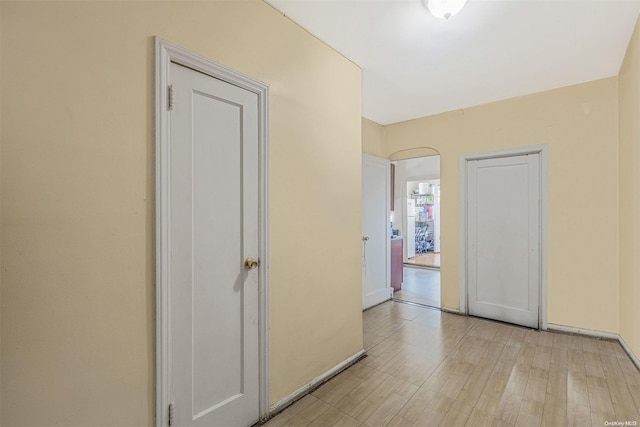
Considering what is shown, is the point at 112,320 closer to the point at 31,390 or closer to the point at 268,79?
the point at 31,390

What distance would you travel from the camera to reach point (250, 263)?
5.88 feet

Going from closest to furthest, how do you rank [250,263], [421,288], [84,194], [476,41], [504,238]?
1. [84,194]
2. [250,263]
3. [476,41]
4. [504,238]
5. [421,288]

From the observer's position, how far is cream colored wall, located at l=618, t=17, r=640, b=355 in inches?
90.4

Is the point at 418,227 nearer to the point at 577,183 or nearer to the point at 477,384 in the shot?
the point at 577,183

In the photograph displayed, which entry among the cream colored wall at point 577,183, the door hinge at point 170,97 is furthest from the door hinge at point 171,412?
the cream colored wall at point 577,183

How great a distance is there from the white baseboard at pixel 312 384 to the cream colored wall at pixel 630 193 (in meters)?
2.35

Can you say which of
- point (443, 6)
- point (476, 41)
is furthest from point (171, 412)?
point (476, 41)

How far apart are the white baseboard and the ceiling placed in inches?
107

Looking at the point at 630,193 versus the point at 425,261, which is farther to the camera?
the point at 425,261

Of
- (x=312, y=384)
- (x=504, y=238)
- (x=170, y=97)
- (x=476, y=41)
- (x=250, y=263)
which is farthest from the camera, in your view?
(x=504, y=238)

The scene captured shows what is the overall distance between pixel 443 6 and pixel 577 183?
260cm

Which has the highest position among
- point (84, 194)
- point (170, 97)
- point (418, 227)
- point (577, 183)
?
point (170, 97)

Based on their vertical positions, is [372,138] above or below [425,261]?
above

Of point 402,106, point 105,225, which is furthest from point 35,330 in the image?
point 402,106
